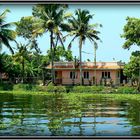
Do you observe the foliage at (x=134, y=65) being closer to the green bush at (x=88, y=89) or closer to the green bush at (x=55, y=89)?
the green bush at (x=88, y=89)

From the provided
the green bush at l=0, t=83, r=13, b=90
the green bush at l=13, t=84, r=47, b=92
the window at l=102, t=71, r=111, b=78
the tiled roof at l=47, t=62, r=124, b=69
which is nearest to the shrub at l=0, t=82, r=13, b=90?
the green bush at l=0, t=83, r=13, b=90

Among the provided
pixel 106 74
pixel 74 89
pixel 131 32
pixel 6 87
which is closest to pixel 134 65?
pixel 131 32

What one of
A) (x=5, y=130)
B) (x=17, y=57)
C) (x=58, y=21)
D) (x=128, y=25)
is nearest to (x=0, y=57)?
(x=17, y=57)

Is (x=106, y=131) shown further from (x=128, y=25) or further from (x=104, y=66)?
(x=104, y=66)

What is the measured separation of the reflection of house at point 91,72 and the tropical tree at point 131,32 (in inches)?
Result: 346

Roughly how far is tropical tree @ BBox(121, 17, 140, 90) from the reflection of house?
28.8ft

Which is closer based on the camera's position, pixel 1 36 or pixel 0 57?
pixel 1 36

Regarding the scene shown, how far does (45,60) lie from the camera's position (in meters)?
47.8

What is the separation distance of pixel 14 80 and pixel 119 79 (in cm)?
1098

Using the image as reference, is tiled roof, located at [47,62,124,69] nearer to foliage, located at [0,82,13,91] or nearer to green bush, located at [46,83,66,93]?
foliage, located at [0,82,13,91]

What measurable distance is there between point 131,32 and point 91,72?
36.3ft

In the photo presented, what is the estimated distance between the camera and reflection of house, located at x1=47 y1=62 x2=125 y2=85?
43969mm

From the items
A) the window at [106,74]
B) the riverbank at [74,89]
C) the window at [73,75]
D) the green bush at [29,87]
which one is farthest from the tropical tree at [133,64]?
the window at [73,75]

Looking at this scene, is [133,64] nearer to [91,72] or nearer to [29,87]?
[29,87]
